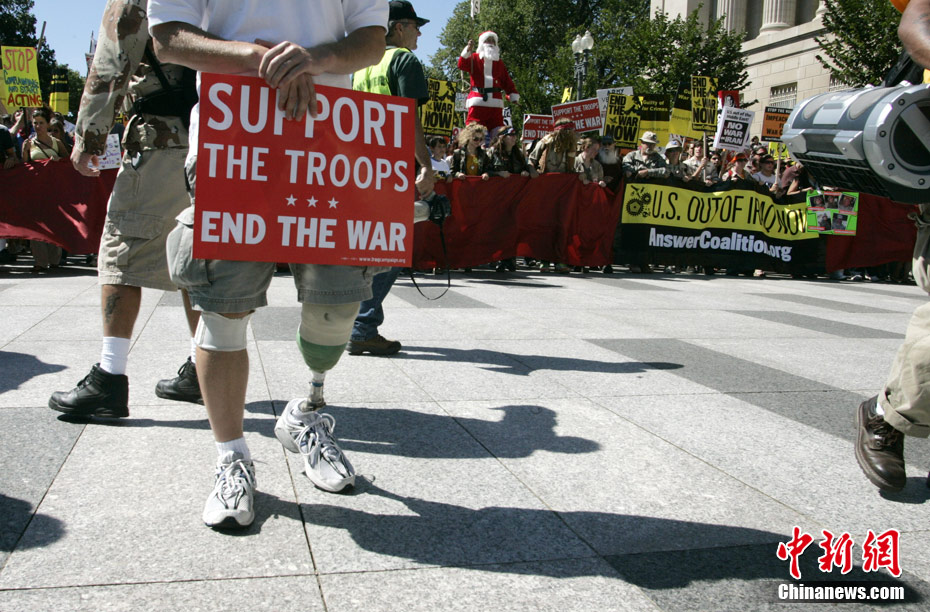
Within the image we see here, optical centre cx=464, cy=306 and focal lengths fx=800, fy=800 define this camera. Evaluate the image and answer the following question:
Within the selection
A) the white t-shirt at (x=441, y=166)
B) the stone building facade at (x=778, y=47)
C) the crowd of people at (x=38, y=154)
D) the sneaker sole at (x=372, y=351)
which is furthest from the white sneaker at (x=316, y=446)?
the stone building facade at (x=778, y=47)

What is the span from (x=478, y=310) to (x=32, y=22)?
61.2 metres

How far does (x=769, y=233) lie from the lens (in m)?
12.8

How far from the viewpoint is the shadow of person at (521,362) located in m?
4.64

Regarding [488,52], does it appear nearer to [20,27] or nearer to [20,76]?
[20,76]

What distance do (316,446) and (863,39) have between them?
26.4 metres

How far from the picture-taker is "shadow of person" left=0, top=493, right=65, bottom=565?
6.91 feet

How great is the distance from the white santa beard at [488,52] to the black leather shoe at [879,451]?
10936mm

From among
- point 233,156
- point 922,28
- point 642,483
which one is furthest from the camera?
point 642,483

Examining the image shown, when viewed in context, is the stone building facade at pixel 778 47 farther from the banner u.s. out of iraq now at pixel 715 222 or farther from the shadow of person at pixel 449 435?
the shadow of person at pixel 449 435

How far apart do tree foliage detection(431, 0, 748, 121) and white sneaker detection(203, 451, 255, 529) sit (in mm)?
33406

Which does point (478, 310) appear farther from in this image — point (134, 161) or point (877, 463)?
point (877, 463)

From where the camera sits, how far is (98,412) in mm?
3205

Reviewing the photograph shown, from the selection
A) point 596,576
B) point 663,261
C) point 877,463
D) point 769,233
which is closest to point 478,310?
point 877,463

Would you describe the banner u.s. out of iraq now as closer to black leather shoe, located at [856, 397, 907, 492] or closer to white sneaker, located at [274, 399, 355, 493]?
black leather shoe, located at [856, 397, 907, 492]
